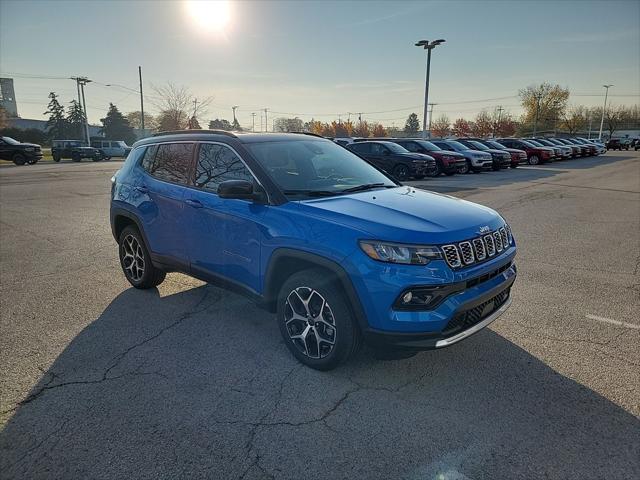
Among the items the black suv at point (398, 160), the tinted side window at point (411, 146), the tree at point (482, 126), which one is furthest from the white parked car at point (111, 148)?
the tree at point (482, 126)

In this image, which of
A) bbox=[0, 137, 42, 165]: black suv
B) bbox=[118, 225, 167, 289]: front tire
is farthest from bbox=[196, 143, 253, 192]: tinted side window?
bbox=[0, 137, 42, 165]: black suv

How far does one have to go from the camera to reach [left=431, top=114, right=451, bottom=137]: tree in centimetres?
9894

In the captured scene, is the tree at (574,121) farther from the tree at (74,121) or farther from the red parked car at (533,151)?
the tree at (74,121)

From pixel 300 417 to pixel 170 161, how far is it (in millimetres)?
3032

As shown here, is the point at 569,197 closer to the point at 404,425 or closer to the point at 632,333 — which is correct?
the point at 632,333

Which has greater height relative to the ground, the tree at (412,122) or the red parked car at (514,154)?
the tree at (412,122)

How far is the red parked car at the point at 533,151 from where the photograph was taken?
95.1 feet

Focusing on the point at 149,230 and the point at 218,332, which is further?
the point at 149,230

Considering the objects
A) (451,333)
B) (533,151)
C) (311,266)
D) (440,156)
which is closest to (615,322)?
(451,333)

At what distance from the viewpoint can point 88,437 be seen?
8.44 feet

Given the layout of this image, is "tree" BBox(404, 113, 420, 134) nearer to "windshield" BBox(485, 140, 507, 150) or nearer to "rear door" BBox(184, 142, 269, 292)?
"windshield" BBox(485, 140, 507, 150)

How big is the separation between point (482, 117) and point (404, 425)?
103765 mm

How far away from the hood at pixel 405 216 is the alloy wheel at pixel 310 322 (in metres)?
0.62

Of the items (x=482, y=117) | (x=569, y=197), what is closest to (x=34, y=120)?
(x=482, y=117)
